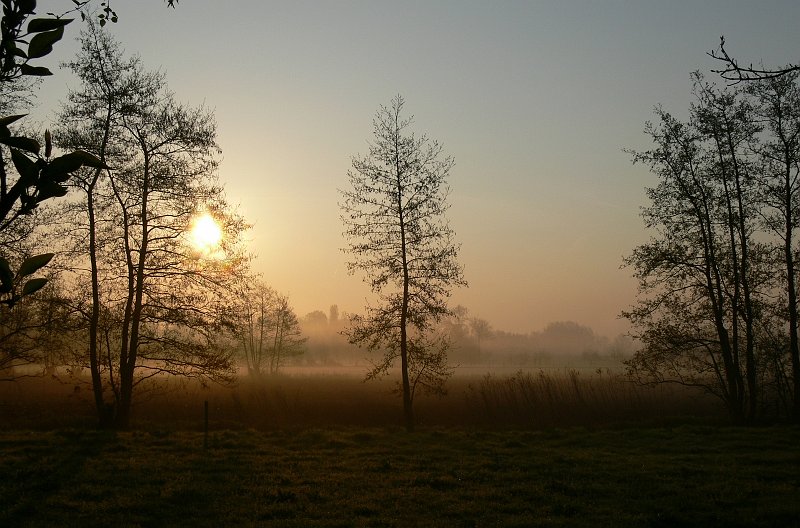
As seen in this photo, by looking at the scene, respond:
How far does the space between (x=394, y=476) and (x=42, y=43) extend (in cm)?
1264

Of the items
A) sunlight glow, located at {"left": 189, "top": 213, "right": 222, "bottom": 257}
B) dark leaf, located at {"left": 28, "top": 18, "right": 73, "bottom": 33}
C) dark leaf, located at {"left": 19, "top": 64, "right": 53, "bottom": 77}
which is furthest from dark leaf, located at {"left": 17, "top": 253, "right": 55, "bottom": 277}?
sunlight glow, located at {"left": 189, "top": 213, "right": 222, "bottom": 257}

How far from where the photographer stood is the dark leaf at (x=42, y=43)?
2.09 m

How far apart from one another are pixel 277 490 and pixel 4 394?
30.2m

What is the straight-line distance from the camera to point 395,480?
13.0 metres

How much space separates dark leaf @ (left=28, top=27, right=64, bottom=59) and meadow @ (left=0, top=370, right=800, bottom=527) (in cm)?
905

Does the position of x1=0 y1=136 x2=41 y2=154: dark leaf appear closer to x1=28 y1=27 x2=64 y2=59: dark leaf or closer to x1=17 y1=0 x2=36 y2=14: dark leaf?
x1=28 y1=27 x2=64 y2=59: dark leaf

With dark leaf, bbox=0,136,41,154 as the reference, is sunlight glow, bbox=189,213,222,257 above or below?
above

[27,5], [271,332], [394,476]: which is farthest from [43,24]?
[271,332]

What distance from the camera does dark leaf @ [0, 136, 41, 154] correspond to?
1.93 metres

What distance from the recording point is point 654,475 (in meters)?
13.1

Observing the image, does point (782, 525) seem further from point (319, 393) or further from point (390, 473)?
point (319, 393)

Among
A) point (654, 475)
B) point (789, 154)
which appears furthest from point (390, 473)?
point (789, 154)

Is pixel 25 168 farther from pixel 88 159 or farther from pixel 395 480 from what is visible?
pixel 395 480

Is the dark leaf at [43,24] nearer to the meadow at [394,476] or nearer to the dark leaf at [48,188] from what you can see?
the dark leaf at [48,188]
